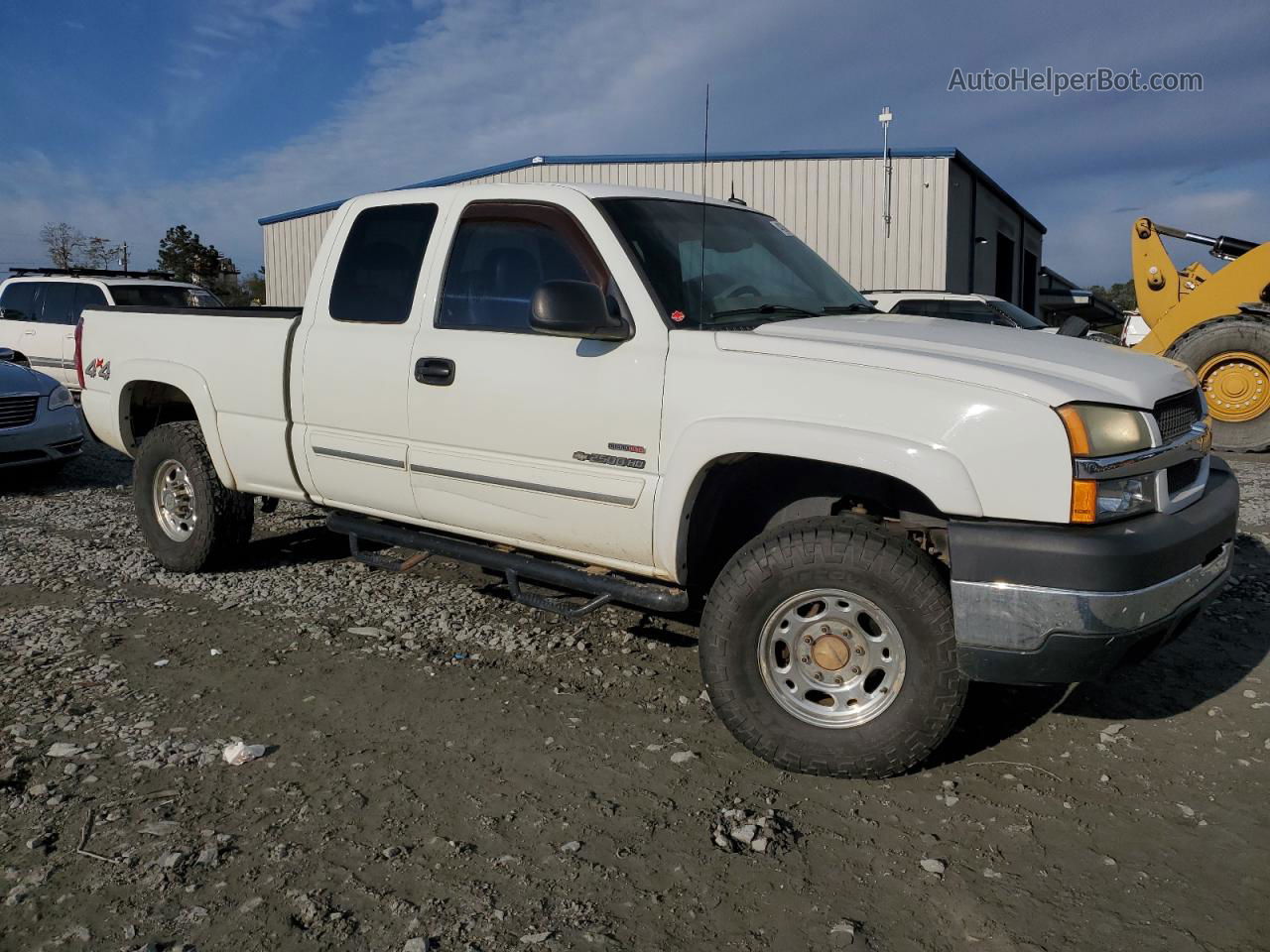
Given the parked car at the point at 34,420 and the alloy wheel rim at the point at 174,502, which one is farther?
the parked car at the point at 34,420

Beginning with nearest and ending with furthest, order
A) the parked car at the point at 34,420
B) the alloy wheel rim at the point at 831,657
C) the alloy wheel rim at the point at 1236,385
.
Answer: the alloy wheel rim at the point at 831,657, the parked car at the point at 34,420, the alloy wheel rim at the point at 1236,385

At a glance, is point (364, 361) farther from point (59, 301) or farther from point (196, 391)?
point (59, 301)

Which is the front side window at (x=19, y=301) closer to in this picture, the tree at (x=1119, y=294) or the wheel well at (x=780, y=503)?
the wheel well at (x=780, y=503)

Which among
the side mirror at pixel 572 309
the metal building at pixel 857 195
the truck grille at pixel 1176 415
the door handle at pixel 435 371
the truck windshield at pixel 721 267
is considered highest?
the metal building at pixel 857 195

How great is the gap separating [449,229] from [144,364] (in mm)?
2275

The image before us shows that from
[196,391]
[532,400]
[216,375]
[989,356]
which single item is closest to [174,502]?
[196,391]

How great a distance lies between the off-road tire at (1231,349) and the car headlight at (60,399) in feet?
35.7

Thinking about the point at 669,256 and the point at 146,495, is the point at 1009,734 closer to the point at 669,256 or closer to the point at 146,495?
the point at 669,256

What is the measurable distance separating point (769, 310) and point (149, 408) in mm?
4047

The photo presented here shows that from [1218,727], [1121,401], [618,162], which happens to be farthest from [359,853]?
[618,162]

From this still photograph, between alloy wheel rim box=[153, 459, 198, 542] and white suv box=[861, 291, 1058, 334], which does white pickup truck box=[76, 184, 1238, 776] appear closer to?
alloy wheel rim box=[153, 459, 198, 542]

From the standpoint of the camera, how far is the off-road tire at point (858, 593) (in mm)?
3244

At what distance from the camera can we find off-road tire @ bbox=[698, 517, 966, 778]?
3.24 meters

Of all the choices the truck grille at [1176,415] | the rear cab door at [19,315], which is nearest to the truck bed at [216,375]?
the truck grille at [1176,415]
